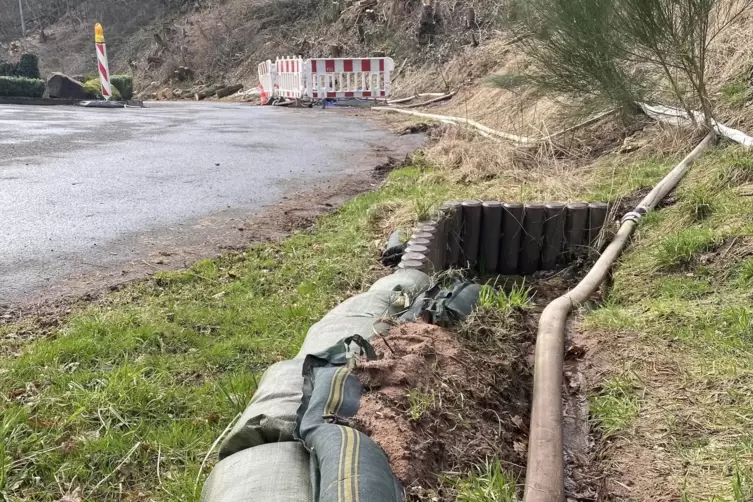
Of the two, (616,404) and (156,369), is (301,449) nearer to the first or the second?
(156,369)

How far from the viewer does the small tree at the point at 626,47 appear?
566 cm

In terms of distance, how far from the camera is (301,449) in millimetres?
1891

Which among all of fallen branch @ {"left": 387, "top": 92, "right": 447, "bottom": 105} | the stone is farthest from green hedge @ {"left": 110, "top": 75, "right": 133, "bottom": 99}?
fallen branch @ {"left": 387, "top": 92, "right": 447, "bottom": 105}

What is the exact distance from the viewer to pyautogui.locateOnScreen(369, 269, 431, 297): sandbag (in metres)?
3.25

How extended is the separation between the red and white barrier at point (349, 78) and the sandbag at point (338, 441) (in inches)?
593

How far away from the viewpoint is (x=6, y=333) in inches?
123

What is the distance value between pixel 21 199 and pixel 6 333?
2.91 m

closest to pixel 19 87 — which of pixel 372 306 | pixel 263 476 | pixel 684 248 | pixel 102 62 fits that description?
pixel 102 62

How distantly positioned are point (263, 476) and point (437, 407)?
2.30ft

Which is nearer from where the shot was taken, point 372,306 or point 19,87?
point 372,306

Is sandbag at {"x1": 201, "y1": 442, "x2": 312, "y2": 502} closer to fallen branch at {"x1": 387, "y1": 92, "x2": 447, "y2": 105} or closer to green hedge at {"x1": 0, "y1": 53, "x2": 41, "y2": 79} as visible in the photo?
fallen branch at {"x1": 387, "y1": 92, "x2": 447, "y2": 105}

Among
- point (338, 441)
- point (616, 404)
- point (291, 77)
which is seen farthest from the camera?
point (291, 77)

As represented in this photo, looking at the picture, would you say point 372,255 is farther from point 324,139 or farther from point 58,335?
point 324,139

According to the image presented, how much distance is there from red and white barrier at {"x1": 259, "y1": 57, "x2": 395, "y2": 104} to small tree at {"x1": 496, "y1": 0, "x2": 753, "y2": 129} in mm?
9164
